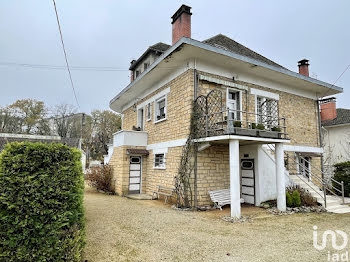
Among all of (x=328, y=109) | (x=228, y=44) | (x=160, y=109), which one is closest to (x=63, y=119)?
(x=160, y=109)

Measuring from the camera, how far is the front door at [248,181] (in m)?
9.25

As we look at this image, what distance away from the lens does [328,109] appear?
44.4 feet

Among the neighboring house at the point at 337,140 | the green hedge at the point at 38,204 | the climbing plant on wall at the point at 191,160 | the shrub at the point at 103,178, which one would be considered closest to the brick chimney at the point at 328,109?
the neighboring house at the point at 337,140

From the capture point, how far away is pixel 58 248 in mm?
3082

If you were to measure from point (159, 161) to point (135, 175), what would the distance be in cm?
189

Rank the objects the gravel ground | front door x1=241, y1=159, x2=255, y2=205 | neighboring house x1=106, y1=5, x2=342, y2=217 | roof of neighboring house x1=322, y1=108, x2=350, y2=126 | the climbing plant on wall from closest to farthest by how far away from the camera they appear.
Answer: the gravel ground < neighboring house x1=106, y1=5, x2=342, y2=217 < the climbing plant on wall < front door x1=241, y1=159, x2=255, y2=205 < roof of neighboring house x1=322, y1=108, x2=350, y2=126

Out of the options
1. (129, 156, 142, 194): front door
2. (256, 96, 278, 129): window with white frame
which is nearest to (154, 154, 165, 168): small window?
(129, 156, 142, 194): front door

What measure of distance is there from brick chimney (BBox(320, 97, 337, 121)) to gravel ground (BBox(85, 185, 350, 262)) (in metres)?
7.85

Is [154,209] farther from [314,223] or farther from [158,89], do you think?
[158,89]

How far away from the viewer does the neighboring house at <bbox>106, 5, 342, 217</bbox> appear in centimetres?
816

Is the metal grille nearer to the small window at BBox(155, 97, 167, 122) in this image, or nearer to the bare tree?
the small window at BBox(155, 97, 167, 122)

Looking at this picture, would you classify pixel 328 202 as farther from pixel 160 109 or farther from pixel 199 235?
pixel 160 109

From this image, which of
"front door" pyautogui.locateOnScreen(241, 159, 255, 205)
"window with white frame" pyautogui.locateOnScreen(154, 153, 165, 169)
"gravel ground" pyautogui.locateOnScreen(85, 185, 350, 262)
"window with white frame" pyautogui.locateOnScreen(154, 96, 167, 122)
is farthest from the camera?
"window with white frame" pyautogui.locateOnScreen(154, 96, 167, 122)

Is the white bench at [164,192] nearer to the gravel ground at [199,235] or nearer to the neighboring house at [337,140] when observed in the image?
the gravel ground at [199,235]
